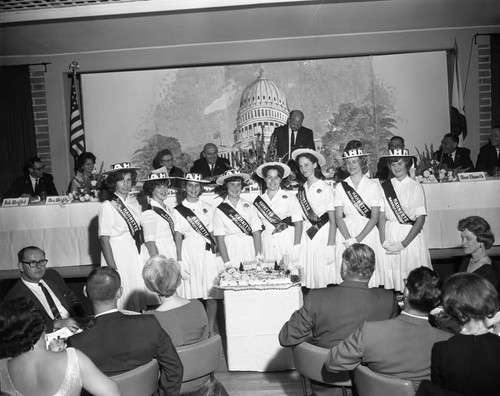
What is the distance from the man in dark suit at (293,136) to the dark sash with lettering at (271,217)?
2.22 meters

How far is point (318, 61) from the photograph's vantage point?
10.7 m

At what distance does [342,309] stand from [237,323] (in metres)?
1.55

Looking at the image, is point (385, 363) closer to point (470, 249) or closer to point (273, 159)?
point (470, 249)

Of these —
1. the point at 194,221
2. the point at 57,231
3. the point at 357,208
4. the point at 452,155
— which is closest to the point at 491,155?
the point at 452,155

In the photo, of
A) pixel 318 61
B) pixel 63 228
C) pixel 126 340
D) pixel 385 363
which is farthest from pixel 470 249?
pixel 318 61

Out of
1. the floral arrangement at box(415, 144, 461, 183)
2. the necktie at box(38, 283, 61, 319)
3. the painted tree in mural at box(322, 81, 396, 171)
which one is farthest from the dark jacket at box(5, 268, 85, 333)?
the painted tree in mural at box(322, 81, 396, 171)

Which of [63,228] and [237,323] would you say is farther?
[63,228]

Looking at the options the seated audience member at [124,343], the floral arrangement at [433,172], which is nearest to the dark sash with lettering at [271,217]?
the floral arrangement at [433,172]

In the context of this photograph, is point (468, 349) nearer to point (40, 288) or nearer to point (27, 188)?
point (40, 288)

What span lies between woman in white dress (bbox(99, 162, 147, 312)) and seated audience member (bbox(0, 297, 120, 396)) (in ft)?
11.1

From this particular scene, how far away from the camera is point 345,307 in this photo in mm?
3688

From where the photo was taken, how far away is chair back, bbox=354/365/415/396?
2.92 metres

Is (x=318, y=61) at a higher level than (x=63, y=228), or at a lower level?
higher

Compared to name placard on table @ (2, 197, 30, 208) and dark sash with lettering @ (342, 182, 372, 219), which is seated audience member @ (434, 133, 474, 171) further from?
name placard on table @ (2, 197, 30, 208)
